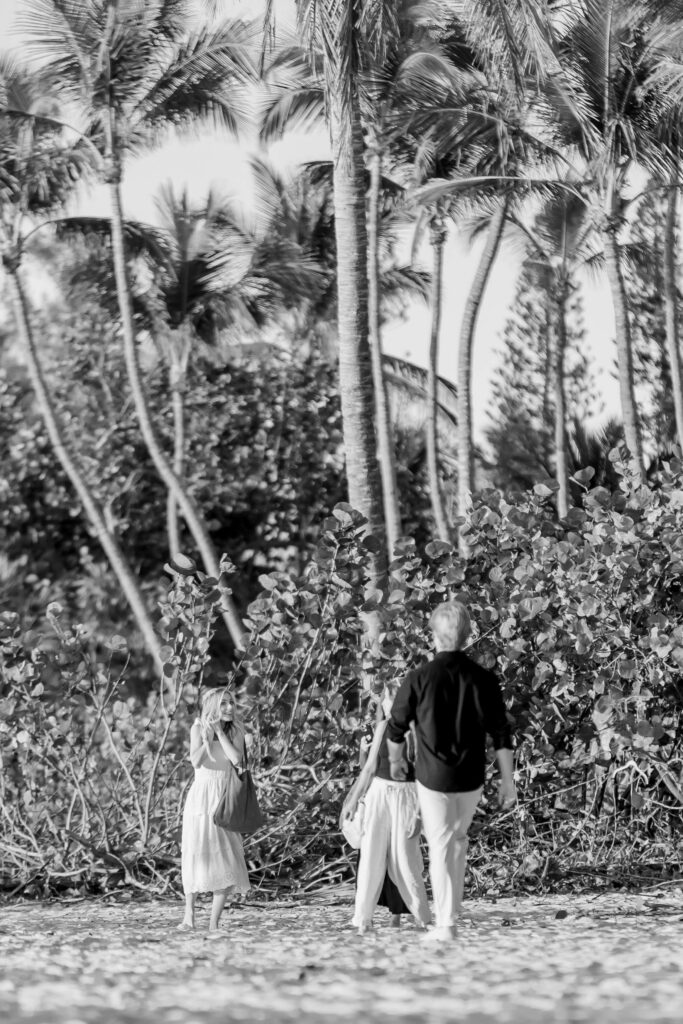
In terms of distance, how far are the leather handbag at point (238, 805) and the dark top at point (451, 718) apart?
5.03 feet

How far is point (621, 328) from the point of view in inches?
545

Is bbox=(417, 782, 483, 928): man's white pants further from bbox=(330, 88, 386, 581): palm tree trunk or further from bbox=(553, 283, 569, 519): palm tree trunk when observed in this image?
bbox=(553, 283, 569, 519): palm tree trunk

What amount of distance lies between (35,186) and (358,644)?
1036 centimetres

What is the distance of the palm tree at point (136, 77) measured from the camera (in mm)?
14659

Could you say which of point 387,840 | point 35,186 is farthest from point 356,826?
point 35,186

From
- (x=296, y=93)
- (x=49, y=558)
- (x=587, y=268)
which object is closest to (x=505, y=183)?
(x=296, y=93)

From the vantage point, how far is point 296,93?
1612 cm

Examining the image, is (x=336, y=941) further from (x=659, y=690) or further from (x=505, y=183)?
(x=505, y=183)

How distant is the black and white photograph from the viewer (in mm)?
5531

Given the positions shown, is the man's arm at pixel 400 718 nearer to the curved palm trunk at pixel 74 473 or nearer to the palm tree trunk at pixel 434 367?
the curved palm trunk at pixel 74 473

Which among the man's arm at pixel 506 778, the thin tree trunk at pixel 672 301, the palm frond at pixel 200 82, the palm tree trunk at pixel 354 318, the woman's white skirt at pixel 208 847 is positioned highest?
the palm frond at pixel 200 82

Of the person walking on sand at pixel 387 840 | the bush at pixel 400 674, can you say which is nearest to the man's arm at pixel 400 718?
the person walking on sand at pixel 387 840

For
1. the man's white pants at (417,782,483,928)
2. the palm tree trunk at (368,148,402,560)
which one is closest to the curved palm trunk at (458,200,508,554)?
the palm tree trunk at (368,148,402,560)

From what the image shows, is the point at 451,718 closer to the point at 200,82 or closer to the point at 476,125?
the point at 476,125
